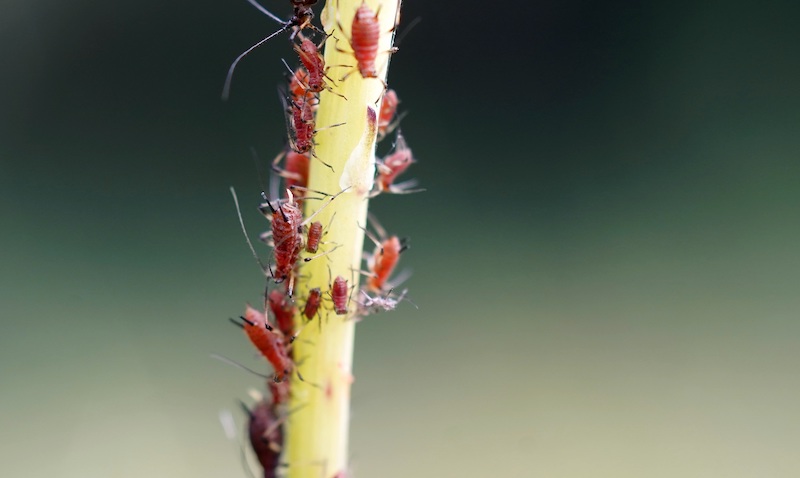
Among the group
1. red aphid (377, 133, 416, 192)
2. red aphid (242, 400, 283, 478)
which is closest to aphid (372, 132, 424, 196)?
red aphid (377, 133, 416, 192)

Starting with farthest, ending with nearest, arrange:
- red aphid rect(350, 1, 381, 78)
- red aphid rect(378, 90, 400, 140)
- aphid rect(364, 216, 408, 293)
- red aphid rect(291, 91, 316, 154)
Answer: aphid rect(364, 216, 408, 293), red aphid rect(378, 90, 400, 140), red aphid rect(291, 91, 316, 154), red aphid rect(350, 1, 381, 78)

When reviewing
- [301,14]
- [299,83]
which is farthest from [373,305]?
[301,14]

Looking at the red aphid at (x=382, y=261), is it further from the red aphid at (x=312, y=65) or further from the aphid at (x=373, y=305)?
the red aphid at (x=312, y=65)

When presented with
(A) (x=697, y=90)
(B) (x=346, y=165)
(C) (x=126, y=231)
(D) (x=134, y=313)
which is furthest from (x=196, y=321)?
(B) (x=346, y=165)

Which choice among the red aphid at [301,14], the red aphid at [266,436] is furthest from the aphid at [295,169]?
the red aphid at [266,436]

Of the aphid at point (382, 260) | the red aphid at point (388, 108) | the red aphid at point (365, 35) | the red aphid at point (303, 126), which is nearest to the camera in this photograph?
the red aphid at point (365, 35)

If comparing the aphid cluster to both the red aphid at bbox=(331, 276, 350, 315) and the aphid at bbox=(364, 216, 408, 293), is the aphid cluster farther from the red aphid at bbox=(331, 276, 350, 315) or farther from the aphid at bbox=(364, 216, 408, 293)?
the aphid at bbox=(364, 216, 408, 293)

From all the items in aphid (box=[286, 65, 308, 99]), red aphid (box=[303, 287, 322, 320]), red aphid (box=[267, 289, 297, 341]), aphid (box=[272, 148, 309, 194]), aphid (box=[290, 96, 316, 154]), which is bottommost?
red aphid (box=[267, 289, 297, 341])

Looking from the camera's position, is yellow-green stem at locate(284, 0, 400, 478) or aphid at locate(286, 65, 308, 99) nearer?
yellow-green stem at locate(284, 0, 400, 478)
